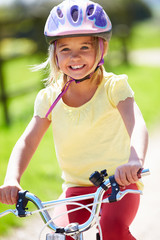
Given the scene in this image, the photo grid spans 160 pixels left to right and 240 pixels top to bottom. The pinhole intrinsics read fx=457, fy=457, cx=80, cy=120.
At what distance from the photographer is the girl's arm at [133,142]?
2.35 metres

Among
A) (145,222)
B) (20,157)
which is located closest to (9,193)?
(20,157)

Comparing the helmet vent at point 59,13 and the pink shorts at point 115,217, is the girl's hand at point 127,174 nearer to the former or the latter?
the pink shorts at point 115,217

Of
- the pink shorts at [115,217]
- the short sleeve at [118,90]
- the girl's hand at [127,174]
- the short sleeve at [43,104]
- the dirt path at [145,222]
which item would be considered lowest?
the dirt path at [145,222]

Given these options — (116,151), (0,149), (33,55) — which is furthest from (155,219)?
(33,55)

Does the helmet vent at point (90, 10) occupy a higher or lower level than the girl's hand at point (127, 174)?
higher

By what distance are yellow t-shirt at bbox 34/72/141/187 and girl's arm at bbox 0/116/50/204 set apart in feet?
0.42

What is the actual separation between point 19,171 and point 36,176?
304 centimetres

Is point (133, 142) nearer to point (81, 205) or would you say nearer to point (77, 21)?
point (81, 205)

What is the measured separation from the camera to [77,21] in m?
3.06

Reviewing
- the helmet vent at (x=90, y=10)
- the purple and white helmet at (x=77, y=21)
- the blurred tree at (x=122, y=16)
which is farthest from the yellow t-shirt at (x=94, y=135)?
the blurred tree at (x=122, y=16)

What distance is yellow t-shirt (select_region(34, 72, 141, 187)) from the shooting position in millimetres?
3115

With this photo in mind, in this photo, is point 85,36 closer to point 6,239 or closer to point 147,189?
point 6,239

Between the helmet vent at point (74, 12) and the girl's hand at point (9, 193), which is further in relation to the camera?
the helmet vent at point (74, 12)

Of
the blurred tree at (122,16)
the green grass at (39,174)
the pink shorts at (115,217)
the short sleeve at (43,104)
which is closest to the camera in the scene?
the pink shorts at (115,217)
